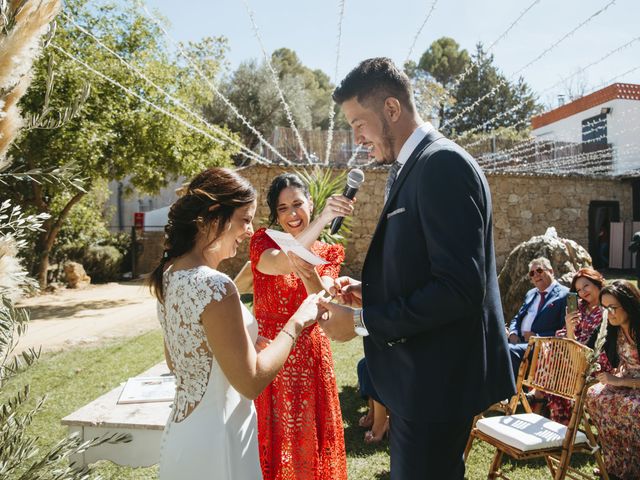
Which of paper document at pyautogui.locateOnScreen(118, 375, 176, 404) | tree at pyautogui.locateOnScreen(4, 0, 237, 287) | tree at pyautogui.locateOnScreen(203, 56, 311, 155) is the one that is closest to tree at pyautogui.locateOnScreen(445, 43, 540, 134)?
tree at pyautogui.locateOnScreen(203, 56, 311, 155)

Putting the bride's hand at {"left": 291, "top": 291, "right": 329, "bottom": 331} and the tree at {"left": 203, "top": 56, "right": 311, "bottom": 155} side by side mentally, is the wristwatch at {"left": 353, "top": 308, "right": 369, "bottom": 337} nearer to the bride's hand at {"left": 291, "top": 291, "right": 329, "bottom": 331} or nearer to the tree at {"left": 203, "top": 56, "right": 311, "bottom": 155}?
the bride's hand at {"left": 291, "top": 291, "right": 329, "bottom": 331}

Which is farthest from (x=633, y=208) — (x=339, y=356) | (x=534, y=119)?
(x=339, y=356)

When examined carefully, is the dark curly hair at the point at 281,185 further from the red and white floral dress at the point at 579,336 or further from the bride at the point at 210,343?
the red and white floral dress at the point at 579,336

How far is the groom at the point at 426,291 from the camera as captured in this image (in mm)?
1582

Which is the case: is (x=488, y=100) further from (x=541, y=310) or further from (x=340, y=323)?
(x=340, y=323)

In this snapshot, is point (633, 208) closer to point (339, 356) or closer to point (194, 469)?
point (339, 356)

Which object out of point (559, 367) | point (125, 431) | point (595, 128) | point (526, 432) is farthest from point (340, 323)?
point (595, 128)

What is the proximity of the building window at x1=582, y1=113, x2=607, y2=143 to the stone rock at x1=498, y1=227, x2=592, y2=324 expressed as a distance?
42.1ft

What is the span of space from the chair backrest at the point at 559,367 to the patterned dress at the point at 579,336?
842 millimetres

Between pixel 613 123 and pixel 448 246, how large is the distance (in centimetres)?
2056

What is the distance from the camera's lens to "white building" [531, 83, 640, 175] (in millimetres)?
18094

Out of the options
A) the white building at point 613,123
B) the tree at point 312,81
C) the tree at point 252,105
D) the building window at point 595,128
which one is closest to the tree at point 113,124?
the tree at point 252,105

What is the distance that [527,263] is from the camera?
766 cm

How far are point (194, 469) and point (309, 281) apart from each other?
1.05m
